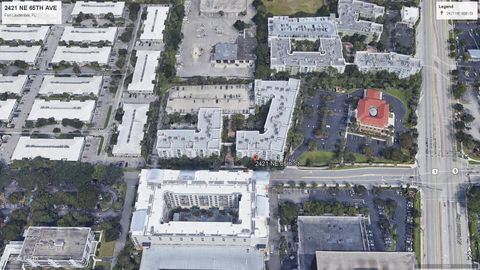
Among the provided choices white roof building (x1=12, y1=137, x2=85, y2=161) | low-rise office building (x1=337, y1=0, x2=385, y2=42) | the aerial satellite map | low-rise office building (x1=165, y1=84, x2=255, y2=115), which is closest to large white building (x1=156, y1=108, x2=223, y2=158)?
the aerial satellite map

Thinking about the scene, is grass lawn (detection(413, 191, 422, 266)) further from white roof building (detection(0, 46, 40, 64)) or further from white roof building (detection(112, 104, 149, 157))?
white roof building (detection(0, 46, 40, 64))

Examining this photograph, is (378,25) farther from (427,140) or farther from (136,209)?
(136,209)

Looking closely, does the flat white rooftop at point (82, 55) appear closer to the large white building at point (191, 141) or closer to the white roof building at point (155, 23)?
the white roof building at point (155, 23)

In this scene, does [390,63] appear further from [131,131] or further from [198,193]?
[131,131]

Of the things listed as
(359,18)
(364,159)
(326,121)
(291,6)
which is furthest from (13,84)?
(359,18)

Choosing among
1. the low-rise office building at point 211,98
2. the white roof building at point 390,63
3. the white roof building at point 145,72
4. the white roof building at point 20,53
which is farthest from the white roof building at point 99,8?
the white roof building at point 390,63

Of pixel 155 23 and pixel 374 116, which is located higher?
pixel 155 23
